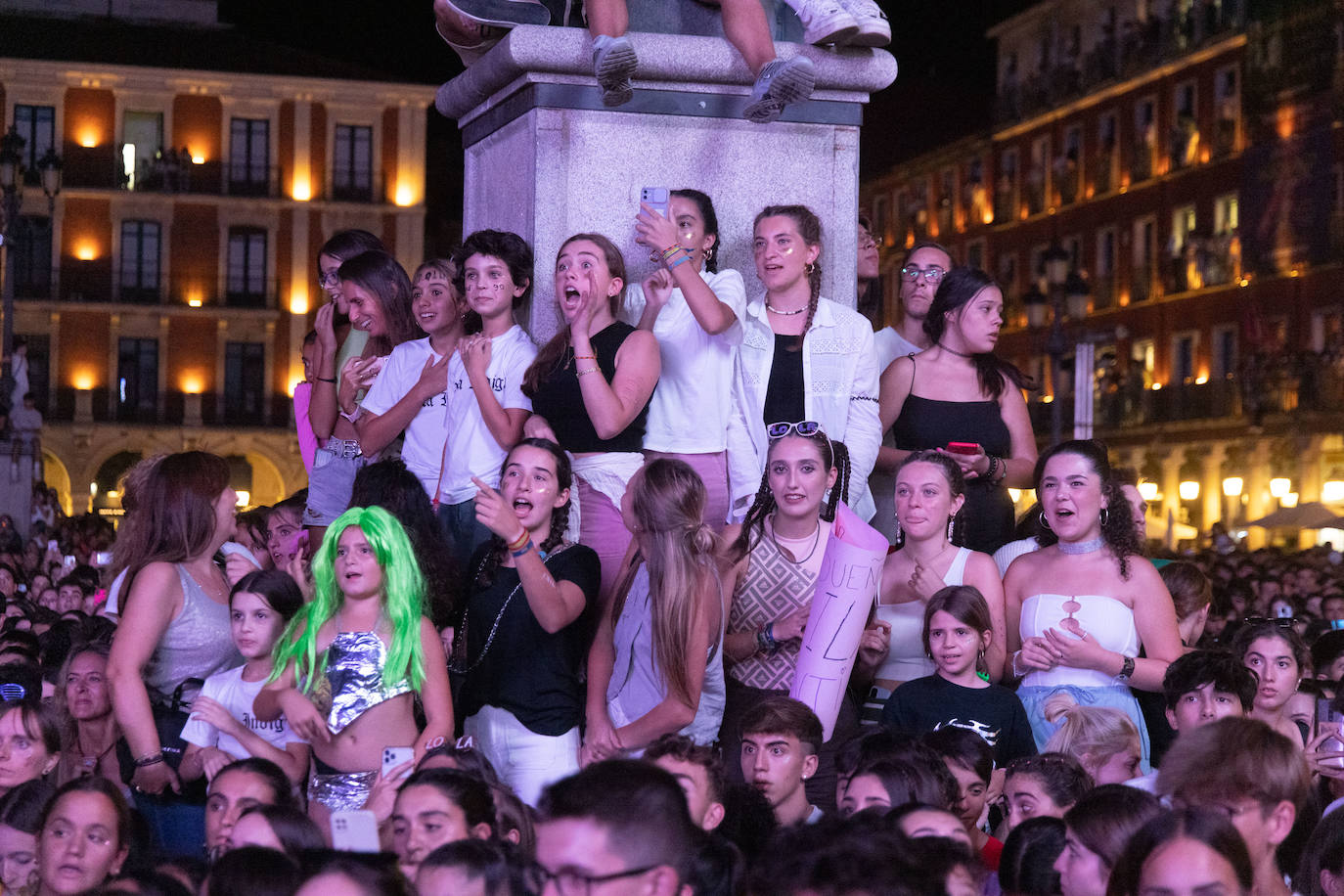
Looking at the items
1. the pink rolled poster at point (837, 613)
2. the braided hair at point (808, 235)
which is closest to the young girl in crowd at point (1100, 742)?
the pink rolled poster at point (837, 613)

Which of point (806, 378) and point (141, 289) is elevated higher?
point (141, 289)

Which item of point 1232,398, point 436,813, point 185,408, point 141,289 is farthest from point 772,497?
point 141,289

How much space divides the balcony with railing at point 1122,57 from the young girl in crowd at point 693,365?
3858cm

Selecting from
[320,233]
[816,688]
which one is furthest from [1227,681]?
[320,233]

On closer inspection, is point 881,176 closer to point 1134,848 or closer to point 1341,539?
point 1341,539

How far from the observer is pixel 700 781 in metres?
5.17

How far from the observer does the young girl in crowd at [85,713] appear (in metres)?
6.37

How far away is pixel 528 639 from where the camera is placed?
5684 millimetres

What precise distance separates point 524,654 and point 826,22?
2.45m

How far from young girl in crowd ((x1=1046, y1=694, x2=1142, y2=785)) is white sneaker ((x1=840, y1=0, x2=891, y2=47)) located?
2.44 meters

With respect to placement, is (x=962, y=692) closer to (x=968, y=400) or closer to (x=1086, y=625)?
(x=1086, y=625)

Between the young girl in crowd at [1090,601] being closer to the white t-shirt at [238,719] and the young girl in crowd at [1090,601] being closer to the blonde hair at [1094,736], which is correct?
the blonde hair at [1094,736]

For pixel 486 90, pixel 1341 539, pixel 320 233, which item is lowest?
pixel 1341 539

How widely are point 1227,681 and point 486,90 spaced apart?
3242 millimetres
